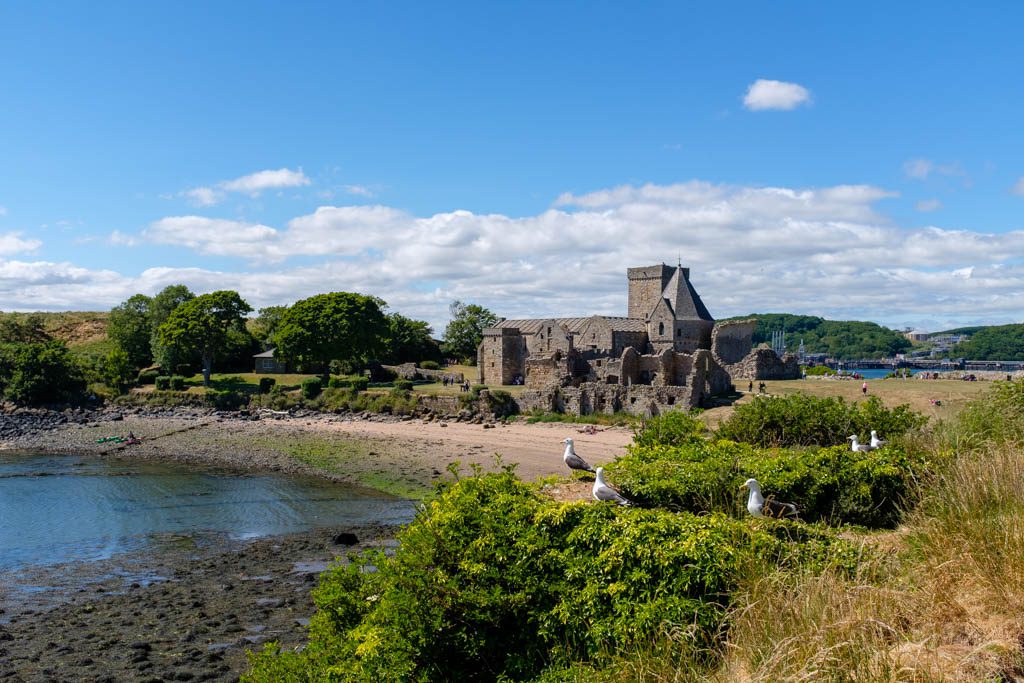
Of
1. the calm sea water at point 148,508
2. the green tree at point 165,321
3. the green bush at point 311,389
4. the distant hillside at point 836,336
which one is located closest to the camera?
the calm sea water at point 148,508

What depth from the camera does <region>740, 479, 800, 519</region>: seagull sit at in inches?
347

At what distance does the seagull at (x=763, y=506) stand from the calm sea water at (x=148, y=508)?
48.6ft

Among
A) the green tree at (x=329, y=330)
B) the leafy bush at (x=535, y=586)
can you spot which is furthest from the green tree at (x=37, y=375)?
the leafy bush at (x=535, y=586)

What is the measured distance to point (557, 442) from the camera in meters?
35.8

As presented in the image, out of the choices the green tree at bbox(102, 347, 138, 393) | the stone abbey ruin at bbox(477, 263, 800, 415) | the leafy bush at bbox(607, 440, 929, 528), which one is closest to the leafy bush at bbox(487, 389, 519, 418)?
the stone abbey ruin at bbox(477, 263, 800, 415)

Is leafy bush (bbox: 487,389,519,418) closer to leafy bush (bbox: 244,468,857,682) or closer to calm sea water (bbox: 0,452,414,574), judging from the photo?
calm sea water (bbox: 0,452,414,574)

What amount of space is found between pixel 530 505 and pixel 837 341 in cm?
16153

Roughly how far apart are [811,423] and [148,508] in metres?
22.4

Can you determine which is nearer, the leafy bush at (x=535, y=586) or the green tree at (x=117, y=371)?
the leafy bush at (x=535, y=586)

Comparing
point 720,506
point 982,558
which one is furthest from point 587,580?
point 982,558

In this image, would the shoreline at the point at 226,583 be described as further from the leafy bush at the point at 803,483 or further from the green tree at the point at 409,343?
the green tree at the point at 409,343

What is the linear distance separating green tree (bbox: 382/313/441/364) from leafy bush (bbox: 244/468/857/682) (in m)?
65.7

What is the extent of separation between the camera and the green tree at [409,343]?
7538 centimetres

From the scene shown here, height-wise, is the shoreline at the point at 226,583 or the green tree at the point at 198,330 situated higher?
the green tree at the point at 198,330
